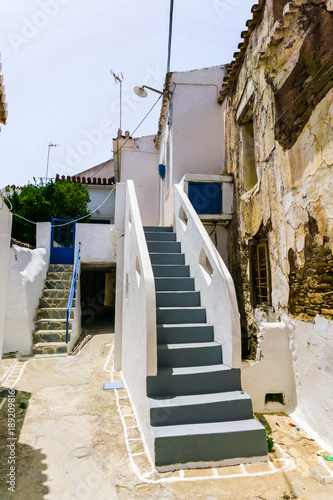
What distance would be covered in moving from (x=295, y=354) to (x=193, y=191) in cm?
393

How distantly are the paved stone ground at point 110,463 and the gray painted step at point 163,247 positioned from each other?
8.13 feet

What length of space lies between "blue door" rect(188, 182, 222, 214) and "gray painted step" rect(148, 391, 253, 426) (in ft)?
14.0

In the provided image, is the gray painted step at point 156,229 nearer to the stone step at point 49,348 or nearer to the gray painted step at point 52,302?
the stone step at point 49,348

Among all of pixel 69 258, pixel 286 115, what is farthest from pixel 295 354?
pixel 69 258

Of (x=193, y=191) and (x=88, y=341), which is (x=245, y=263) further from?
(x=88, y=341)

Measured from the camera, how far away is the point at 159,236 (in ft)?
19.5

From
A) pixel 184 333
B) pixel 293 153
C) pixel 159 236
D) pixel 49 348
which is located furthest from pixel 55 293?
pixel 293 153

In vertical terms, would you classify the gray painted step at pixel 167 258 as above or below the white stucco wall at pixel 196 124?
below

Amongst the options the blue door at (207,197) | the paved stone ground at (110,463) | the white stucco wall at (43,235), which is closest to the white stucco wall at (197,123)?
the blue door at (207,197)

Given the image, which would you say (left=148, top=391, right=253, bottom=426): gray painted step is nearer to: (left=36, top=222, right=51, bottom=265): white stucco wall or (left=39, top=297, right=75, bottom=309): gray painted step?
(left=39, top=297, right=75, bottom=309): gray painted step

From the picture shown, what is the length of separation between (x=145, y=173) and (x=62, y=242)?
4.09m

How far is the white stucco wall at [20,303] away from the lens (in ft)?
21.1

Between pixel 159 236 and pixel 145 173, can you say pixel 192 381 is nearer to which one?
pixel 159 236

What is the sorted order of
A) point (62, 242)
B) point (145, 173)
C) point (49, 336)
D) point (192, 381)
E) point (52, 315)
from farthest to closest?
point (145, 173), point (62, 242), point (52, 315), point (49, 336), point (192, 381)
